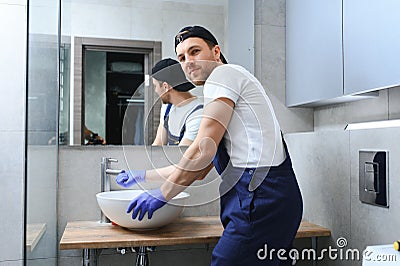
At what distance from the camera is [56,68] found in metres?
1.67

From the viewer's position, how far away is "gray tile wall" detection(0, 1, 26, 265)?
186 centimetres

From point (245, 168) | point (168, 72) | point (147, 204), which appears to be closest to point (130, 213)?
point (147, 204)

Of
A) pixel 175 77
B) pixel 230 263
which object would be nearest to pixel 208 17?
pixel 175 77

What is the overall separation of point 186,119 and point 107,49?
0.49 m

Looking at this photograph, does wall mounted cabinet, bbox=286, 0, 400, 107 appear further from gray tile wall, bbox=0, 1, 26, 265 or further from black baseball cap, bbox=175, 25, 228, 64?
gray tile wall, bbox=0, 1, 26, 265

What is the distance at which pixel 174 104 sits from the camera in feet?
6.42

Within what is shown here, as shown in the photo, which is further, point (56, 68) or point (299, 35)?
point (299, 35)

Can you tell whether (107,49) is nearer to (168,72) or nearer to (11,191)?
(168,72)

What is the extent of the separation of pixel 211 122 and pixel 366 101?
73 centimetres

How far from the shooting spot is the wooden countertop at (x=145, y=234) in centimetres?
158

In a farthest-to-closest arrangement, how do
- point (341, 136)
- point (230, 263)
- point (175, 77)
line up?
1. point (175, 77)
2. point (341, 136)
3. point (230, 263)

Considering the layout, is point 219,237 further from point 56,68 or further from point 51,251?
point 56,68

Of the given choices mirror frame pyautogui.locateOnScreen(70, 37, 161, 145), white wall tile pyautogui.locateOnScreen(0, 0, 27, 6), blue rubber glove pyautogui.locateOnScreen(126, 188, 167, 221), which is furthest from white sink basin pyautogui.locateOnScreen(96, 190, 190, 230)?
white wall tile pyautogui.locateOnScreen(0, 0, 27, 6)

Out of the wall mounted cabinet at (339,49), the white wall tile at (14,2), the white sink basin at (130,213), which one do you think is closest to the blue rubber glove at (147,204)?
the white sink basin at (130,213)
